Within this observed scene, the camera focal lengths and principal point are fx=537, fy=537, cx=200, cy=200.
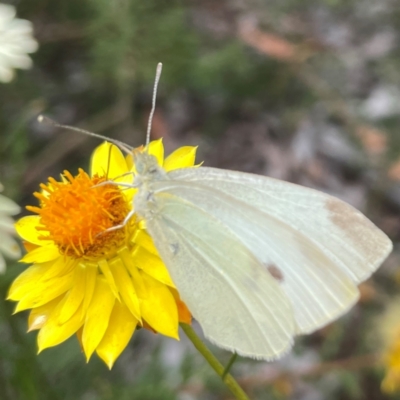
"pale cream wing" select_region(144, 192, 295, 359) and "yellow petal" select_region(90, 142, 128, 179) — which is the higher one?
"yellow petal" select_region(90, 142, 128, 179)

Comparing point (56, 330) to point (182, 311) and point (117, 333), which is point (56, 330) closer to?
point (117, 333)

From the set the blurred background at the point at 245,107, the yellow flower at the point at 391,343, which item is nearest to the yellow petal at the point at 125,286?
the blurred background at the point at 245,107

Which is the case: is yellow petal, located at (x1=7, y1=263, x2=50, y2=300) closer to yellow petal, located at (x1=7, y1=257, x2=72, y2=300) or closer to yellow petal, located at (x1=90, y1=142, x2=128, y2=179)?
yellow petal, located at (x1=7, y1=257, x2=72, y2=300)

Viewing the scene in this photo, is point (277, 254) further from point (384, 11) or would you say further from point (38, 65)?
point (384, 11)

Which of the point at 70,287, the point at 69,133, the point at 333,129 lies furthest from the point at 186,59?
the point at 70,287

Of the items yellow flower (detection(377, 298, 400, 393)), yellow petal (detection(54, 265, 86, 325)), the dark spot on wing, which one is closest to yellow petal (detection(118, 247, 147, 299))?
yellow petal (detection(54, 265, 86, 325))

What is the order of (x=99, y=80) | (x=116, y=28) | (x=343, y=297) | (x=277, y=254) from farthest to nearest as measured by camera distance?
1. (x=99, y=80)
2. (x=116, y=28)
3. (x=277, y=254)
4. (x=343, y=297)
